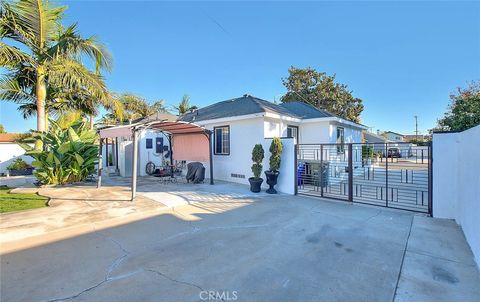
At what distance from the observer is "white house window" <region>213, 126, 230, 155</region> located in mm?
11734

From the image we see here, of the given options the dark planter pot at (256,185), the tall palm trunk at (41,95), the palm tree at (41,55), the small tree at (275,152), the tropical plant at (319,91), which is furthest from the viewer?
the tropical plant at (319,91)

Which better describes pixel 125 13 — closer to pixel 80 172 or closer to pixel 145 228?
pixel 80 172

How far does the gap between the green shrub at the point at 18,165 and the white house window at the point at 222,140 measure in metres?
13.7

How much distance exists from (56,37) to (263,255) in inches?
458

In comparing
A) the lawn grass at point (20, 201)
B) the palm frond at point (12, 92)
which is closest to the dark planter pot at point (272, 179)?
the lawn grass at point (20, 201)

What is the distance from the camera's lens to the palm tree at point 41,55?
8672 mm

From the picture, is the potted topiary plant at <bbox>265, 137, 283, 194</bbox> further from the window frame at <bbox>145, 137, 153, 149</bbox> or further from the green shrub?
the green shrub

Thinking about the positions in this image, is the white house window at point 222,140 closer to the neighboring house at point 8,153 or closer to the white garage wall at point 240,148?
the white garage wall at point 240,148

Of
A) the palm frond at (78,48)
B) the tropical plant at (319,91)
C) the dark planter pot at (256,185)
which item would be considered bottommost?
the dark planter pot at (256,185)

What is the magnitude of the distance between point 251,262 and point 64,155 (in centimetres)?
984

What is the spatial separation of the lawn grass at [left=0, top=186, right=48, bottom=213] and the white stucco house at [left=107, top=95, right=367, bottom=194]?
5.80 meters

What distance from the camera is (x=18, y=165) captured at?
15.8 meters

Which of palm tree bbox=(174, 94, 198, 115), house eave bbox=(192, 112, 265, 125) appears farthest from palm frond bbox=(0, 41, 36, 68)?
palm tree bbox=(174, 94, 198, 115)
